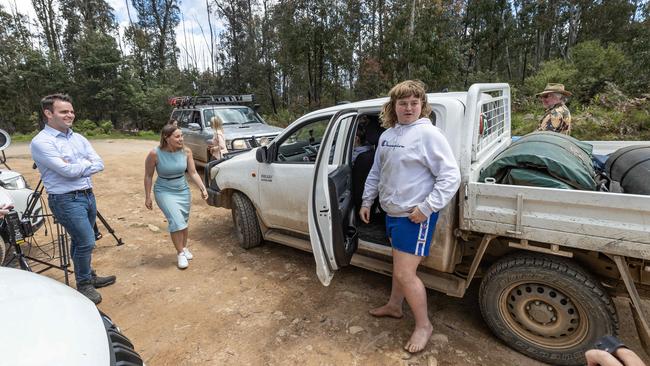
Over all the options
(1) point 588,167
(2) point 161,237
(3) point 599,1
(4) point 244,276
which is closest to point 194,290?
(4) point 244,276

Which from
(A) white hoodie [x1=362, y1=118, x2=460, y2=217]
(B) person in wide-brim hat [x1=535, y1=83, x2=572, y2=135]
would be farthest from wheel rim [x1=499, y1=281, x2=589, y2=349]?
(B) person in wide-brim hat [x1=535, y1=83, x2=572, y2=135]

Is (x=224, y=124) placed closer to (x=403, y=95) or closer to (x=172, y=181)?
(x=172, y=181)

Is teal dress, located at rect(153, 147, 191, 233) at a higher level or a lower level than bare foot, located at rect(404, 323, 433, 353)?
higher

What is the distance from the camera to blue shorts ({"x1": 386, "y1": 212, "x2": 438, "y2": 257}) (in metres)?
2.28

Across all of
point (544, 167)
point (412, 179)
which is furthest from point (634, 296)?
point (412, 179)

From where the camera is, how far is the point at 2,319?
156cm

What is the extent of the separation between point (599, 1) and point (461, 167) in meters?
29.2

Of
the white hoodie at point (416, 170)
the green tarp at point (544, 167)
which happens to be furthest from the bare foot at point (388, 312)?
the green tarp at point (544, 167)

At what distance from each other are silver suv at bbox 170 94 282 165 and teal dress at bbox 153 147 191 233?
10.3ft

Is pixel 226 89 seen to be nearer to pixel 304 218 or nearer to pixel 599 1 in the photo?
pixel 304 218

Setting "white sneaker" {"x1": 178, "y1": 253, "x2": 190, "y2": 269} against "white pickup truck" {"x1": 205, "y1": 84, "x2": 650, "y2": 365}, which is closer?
"white pickup truck" {"x1": 205, "y1": 84, "x2": 650, "y2": 365}

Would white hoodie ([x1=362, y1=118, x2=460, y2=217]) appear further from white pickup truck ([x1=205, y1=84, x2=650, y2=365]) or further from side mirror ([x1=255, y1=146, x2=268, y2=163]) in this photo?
side mirror ([x1=255, y1=146, x2=268, y2=163])

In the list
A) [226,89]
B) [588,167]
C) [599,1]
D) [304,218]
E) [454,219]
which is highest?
[599,1]

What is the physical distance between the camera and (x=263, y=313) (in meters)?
3.07
